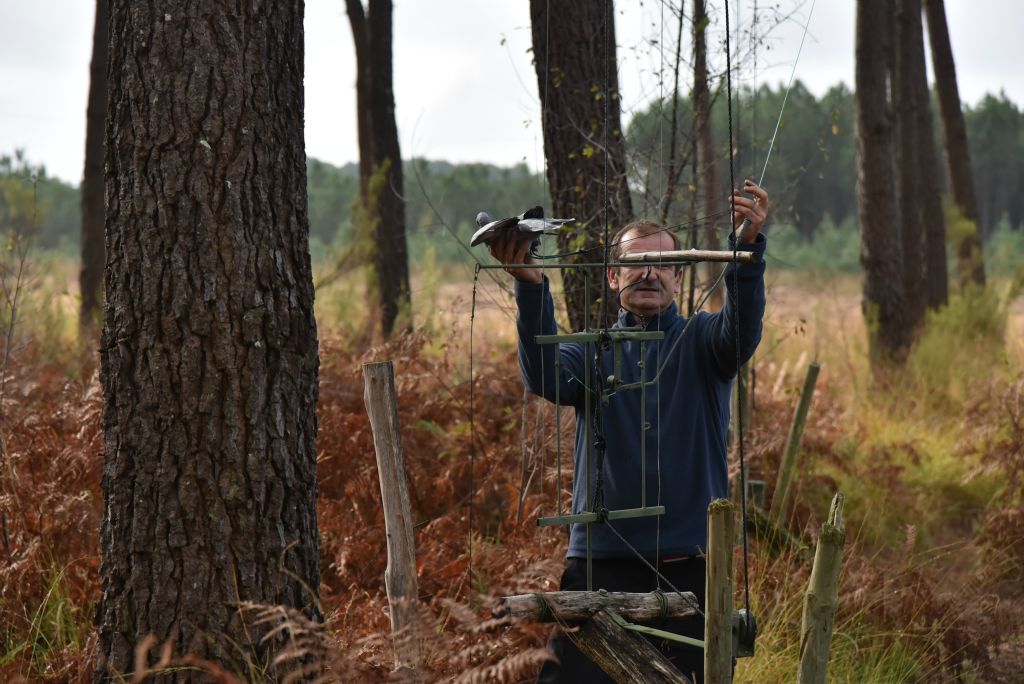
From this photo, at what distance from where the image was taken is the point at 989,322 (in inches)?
530

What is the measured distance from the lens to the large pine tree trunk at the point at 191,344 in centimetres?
362

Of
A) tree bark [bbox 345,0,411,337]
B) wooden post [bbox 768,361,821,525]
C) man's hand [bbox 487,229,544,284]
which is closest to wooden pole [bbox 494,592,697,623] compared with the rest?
man's hand [bbox 487,229,544,284]

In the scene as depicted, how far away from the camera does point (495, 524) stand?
6352 mm

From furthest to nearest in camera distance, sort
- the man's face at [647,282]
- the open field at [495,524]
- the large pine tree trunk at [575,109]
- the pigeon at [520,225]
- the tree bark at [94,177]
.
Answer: the tree bark at [94,177]
the large pine tree trunk at [575,109]
the open field at [495,524]
the man's face at [647,282]
the pigeon at [520,225]

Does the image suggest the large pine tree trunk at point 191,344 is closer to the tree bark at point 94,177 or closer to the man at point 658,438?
the man at point 658,438

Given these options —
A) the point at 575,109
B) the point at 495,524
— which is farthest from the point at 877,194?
the point at 495,524

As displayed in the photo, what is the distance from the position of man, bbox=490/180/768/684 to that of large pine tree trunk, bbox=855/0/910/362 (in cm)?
891

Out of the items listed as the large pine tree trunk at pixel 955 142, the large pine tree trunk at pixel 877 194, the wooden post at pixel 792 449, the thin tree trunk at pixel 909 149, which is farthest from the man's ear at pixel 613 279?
the large pine tree trunk at pixel 955 142

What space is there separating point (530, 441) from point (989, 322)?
31.5 feet

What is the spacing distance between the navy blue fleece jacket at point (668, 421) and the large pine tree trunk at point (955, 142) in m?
11.8

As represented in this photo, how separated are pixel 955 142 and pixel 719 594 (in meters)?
14.6

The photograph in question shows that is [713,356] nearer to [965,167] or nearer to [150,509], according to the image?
[150,509]

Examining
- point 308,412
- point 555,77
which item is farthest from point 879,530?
point 308,412

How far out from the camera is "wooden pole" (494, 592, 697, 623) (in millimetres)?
2732
